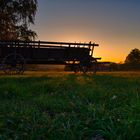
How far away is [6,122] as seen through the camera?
21.9 ft

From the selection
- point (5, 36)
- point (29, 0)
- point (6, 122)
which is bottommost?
point (6, 122)

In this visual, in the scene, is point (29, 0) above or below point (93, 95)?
above

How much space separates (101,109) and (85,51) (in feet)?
57.1

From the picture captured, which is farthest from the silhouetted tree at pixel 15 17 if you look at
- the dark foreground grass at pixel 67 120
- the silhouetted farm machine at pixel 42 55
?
the dark foreground grass at pixel 67 120

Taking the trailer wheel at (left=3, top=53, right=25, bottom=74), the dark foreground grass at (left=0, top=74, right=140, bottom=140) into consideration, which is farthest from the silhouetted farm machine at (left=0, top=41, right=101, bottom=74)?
the dark foreground grass at (left=0, top=74, right=140, bottom=140)

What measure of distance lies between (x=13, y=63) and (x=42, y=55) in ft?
5.69

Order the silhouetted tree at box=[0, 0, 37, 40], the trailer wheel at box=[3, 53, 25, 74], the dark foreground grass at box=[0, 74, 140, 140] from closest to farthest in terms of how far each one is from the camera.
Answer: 1. the dark foreground grass at box=[0, 74, 140, 140]
2. the trailer wheel at box=[3, 53, 25, 74]
3. the silhouetted tree at box=[0, 0, 37, 40]

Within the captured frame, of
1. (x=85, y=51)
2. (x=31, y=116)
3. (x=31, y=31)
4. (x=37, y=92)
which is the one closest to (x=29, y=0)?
(x=31, y=31)

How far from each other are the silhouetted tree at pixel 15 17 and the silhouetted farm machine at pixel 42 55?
15.5 meters

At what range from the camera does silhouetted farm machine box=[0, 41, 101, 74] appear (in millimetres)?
22156

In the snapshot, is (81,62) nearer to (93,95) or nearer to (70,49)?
(70,49)

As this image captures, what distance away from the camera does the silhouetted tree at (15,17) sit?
39.0m

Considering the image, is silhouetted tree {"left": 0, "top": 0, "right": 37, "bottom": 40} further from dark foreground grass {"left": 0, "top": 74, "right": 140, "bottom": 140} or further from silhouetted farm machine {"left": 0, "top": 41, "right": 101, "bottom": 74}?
dark foreground grass {"left": 0, "top": 74, "right": 140, "bottom": 140}

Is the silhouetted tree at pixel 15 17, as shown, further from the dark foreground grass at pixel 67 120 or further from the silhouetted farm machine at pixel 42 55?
the dark foreground grass at pixel 67 120
